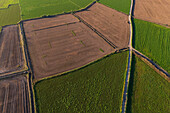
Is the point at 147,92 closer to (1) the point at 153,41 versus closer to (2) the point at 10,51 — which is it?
(1) the point at 153,41

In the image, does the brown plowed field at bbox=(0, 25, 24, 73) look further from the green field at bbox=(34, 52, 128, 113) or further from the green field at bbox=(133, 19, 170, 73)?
the green field at bbox=(133, 19, 170, 73)

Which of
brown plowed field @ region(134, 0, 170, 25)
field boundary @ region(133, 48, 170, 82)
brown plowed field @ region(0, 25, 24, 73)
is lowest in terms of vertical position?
field boundary @ region(133, 48, 170, 82)

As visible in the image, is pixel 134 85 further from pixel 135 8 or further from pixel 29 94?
pixel 135 8

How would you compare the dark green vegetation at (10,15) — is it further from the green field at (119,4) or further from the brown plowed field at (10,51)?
the green field at (119,4)

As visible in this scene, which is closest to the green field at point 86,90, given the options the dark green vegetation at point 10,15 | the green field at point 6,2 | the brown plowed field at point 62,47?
the brown plowed field at point 62,47

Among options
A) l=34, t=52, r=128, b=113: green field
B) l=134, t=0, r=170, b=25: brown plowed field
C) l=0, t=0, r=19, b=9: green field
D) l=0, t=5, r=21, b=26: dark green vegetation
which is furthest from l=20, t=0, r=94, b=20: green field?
l=34, t=52, r=128, b=113: green field

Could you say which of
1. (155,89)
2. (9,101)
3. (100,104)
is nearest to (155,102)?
(155,89)
